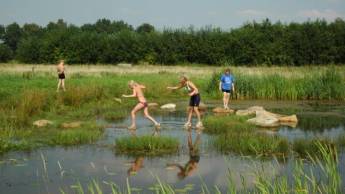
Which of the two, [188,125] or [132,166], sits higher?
[188,125]

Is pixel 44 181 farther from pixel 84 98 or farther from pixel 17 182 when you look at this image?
pixel 84 98

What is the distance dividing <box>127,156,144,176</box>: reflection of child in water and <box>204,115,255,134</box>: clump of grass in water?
4.95 meters

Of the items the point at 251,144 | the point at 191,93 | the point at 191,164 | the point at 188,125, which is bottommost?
the point at 191,164

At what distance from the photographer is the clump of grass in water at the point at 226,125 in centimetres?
1745

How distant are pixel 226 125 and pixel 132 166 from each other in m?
6.68

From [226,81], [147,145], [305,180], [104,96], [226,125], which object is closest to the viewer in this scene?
[305,180]

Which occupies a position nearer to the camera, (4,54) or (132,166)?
(132,166)

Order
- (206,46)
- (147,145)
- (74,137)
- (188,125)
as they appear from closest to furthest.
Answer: (147,145)
(74,137)
(188,125)
(206,46)

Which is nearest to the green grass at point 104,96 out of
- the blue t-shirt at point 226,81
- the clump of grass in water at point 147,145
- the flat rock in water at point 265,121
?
the flat rock in water at point 265,121

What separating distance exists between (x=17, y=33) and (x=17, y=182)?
125 metres

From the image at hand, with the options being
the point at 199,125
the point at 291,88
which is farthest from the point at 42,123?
the point at 291,88

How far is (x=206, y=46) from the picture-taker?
5931 centimetres

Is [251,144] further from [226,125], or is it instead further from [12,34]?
[12,34]

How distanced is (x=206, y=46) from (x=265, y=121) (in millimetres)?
40652
